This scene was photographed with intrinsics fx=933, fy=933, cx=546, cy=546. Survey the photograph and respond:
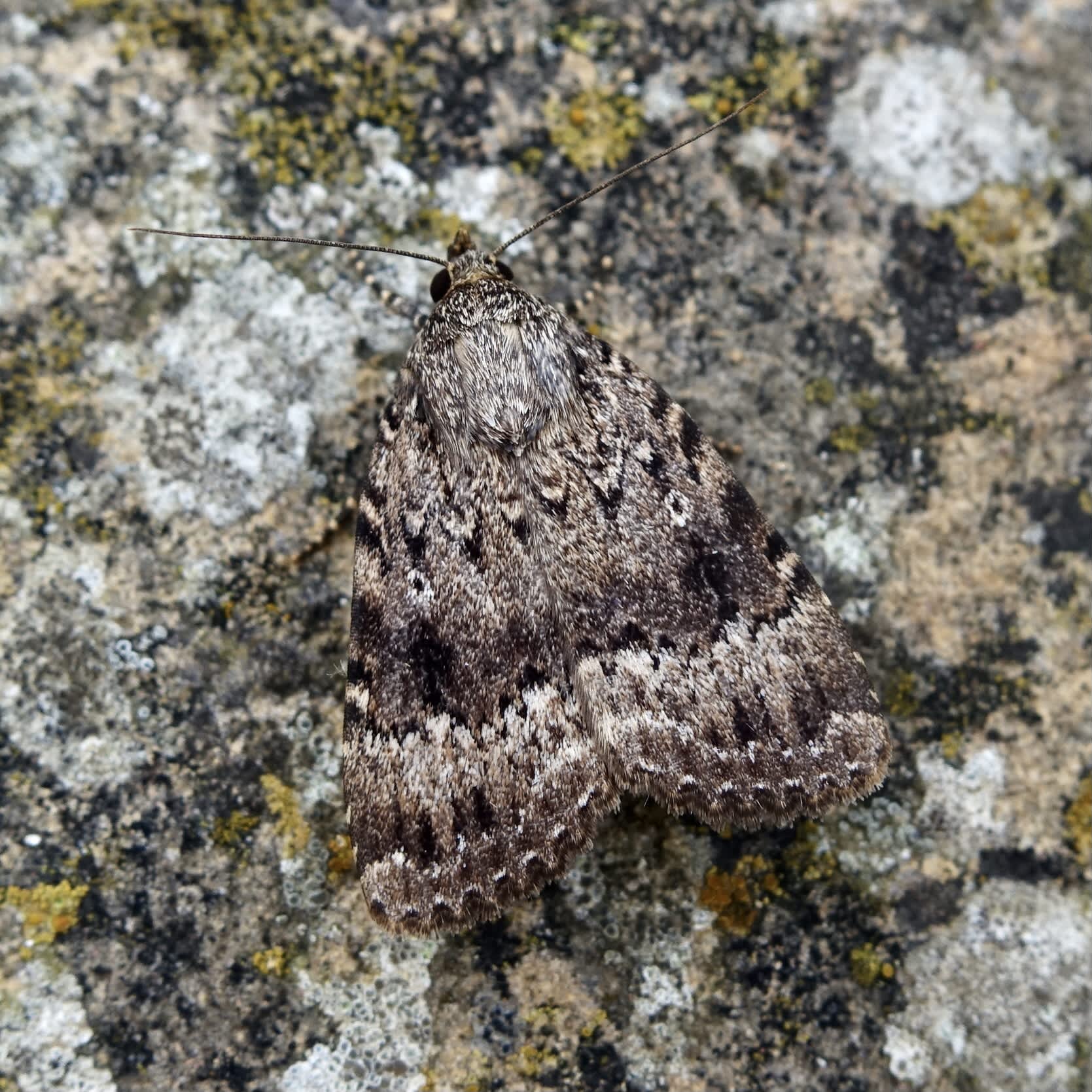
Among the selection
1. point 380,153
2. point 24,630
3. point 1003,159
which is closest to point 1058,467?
point 1003,159

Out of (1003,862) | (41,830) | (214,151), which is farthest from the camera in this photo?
(214,151)

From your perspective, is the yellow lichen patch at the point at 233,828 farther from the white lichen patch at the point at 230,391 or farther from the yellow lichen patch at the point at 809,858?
the yellow lichen patch at the point at 809,858

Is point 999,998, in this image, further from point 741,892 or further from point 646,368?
point 646,368

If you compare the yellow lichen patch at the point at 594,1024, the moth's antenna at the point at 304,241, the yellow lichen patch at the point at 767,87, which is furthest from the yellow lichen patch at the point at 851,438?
the yellow lichen patch at the point at 594,1024

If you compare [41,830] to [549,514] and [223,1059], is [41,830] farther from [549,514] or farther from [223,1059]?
[549,514]

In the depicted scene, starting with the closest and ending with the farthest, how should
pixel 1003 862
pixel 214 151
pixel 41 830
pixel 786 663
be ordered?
1. pixel 786 663
2. pixel 41 830
3. pixel 1003 862
4. pixel 214 151

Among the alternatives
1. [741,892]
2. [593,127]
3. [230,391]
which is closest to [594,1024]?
[741,892]
